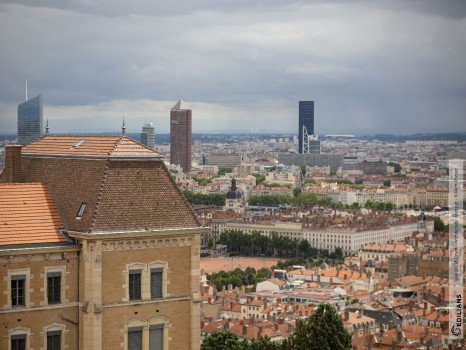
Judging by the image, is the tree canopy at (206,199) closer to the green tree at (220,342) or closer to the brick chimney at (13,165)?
the green tree at (220,342)

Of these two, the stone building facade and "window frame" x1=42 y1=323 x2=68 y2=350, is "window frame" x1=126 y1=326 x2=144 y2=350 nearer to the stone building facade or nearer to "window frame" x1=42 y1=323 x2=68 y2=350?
the stone building facade

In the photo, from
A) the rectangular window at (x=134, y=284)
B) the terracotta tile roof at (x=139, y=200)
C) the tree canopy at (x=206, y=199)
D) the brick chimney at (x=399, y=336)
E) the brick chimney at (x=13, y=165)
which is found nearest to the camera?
the terracotta tile roof at (x=139, y=200)

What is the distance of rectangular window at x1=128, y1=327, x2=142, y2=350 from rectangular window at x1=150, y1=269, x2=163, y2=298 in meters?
0.64

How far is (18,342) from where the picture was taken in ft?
57.9

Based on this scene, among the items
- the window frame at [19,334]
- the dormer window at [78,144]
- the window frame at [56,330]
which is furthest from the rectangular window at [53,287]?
the dormer window at [78,144]

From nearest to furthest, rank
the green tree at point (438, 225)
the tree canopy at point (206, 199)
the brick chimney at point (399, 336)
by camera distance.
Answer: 1. the brick chimney at point (399, 336)
2. the green tree at point (438, 225)
3. the tree canopy at point (206, 199)

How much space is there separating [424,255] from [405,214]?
172ft

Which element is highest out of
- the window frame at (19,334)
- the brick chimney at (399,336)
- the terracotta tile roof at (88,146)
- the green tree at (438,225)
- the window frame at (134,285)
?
the terracotta tile roof at (88,146)

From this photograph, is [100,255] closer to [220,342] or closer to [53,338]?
[53,338]

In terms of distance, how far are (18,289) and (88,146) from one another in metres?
3.07

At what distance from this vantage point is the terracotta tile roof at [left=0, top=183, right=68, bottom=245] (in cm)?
1775

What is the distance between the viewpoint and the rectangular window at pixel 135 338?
60.3 ft

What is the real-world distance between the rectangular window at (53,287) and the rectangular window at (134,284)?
1.20m

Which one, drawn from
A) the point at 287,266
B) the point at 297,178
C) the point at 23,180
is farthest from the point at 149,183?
the point at 297,178
